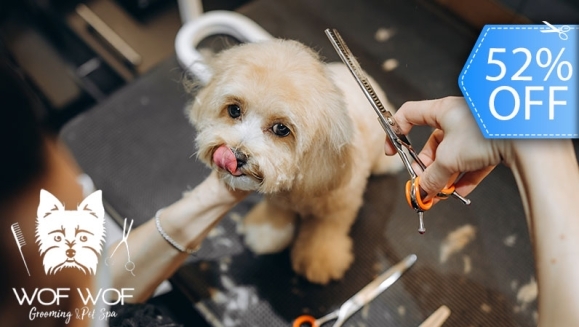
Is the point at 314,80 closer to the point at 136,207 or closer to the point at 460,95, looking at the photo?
the point at 460,95

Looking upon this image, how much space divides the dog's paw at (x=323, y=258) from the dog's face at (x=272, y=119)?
24 centimetres

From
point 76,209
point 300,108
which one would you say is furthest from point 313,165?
point 76,209

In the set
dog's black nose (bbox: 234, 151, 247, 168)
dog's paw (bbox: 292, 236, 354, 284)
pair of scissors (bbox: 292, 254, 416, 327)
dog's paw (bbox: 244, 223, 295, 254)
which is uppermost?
dog's black nose (bbox: 234, 151, 247, 168)

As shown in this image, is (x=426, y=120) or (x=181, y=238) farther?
(x=181, y=238)

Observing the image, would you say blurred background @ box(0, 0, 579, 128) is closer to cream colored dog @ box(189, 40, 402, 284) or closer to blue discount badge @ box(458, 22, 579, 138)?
cream colored dog @ box(189, 40, 402, 284)

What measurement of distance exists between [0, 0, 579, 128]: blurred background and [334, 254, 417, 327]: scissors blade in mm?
983

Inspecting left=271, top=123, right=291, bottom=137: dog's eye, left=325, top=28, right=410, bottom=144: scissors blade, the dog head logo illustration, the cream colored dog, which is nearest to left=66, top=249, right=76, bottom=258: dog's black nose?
the dog head logo illustration

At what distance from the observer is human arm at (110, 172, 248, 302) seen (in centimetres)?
82

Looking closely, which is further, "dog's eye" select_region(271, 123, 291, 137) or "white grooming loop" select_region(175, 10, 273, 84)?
"white grooming loop" select_region(175, 10, 273, 84)

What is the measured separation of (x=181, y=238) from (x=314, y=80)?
1.18ft

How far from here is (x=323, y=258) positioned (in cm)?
95

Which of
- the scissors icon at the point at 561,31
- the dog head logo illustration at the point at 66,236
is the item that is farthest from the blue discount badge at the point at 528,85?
the dog head logo illustration at the point at 66,236

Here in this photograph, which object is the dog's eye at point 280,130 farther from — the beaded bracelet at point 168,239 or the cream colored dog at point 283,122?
the beaded bracelet at point 168,239

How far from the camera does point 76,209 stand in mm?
811
